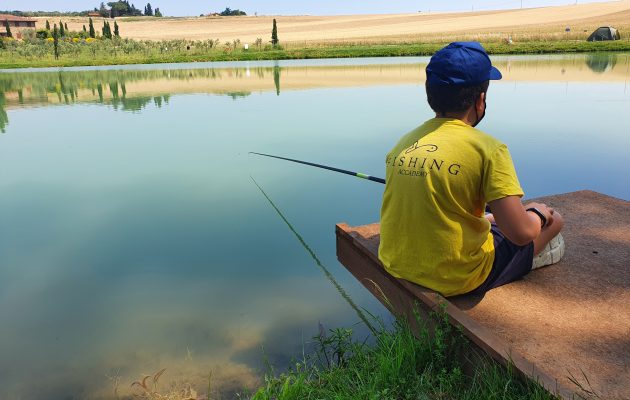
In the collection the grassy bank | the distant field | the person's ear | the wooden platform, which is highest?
the distant field

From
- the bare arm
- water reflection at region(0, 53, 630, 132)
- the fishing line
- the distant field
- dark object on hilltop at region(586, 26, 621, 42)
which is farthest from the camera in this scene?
the distant field

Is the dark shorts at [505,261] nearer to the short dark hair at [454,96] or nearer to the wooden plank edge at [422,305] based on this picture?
the wooden plank edge at [422,305]

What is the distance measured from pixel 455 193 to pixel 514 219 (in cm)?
25

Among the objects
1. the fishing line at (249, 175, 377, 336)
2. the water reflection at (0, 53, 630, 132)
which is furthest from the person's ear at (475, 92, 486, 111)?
the water reflection at (0, 53, 630, 132)

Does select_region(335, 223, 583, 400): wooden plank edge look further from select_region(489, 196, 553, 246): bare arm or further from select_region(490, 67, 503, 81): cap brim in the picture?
select_region(490, 67, 503, 81): cap brim

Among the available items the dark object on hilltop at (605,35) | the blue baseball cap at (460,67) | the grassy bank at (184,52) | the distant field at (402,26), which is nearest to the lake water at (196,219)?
the blue baseball cap at (460,67)

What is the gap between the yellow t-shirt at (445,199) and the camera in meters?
1.95

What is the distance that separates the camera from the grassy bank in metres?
25.9

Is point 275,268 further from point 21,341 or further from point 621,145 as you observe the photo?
point 621,145

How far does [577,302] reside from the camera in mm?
2316

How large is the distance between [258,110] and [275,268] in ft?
23.1

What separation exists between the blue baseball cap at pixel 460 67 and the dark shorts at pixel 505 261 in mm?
776

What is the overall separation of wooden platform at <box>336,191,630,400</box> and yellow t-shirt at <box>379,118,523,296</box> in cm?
16

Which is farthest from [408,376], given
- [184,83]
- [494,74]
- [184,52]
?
[184,52]
